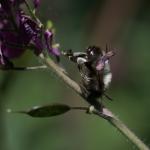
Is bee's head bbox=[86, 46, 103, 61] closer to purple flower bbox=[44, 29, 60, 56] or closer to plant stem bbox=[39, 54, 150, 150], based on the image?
plant stem bbox=[39, 54, 150, 150]

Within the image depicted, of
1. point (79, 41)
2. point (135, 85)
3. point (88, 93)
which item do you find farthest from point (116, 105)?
point (88, 93)

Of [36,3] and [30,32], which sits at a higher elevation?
[36,3]

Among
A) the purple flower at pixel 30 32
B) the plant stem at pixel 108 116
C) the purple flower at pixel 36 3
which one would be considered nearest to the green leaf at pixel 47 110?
the plant stem at pixel 108 116

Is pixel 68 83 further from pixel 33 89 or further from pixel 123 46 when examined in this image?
pixel 123 46

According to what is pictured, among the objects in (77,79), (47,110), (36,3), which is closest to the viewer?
(47,110)

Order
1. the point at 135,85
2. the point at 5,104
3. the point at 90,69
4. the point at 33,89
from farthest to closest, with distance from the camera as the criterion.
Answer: the point at 135,85 < the point at 33,89 < the point at 5,104 < the point at 90,69

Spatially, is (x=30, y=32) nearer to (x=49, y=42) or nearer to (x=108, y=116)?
(x=49, y=42)

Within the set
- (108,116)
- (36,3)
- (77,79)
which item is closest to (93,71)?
(108,116)
